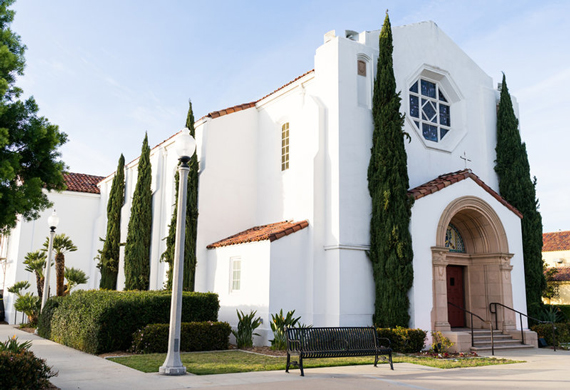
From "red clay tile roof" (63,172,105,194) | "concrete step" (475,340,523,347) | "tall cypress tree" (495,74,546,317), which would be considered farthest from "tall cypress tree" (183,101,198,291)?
"red clay tile roof" (63,172,105,194)

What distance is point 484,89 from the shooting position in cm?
2023

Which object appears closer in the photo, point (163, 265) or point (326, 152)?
point (326, 152)

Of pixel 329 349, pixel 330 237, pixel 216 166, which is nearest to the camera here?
pixel 329 349

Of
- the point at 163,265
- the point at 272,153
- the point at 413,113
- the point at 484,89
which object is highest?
the point at 484,89

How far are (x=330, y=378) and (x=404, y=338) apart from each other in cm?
531

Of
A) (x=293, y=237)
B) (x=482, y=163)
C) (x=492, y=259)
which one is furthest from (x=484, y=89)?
(x=293, y=237)

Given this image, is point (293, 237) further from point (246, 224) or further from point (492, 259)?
point (492, 259)

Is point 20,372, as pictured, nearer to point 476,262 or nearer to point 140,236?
point 140,236

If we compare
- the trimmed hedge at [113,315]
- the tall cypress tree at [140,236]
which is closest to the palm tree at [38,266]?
the tall cypress tree at [140,236]

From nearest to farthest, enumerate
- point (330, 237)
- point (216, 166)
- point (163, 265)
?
point (330, 237), point (216, 166), point (163, 265)

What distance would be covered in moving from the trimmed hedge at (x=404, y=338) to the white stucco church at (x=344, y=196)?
3.03 feet

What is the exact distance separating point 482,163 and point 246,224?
9517 mm

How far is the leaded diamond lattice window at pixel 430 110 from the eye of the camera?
1850 centimetres

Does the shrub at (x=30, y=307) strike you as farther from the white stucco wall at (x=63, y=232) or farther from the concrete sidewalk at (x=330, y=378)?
the concrete sidewalk at (x=330, y=378)
